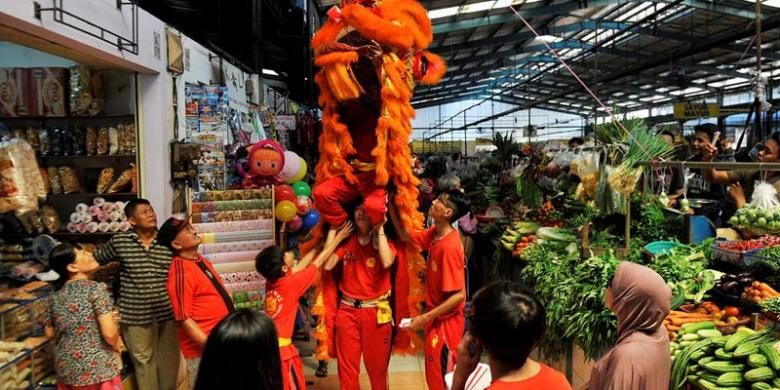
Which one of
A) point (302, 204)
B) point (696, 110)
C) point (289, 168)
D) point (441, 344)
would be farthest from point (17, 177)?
point (696, 110)

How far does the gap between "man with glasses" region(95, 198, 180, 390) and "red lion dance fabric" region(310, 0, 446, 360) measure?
1.21 m

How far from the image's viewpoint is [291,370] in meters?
2.86

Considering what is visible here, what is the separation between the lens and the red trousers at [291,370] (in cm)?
282

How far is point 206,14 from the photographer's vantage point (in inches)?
336

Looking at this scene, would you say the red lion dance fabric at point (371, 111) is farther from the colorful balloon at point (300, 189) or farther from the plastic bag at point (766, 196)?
the plastic bag at point (766, 196)

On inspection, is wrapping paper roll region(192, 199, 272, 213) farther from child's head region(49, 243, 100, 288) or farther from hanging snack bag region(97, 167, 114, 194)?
child's head region(49, 243, 100, 288)

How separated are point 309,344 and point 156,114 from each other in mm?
2535

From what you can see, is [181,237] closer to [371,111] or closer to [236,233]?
[371,111]

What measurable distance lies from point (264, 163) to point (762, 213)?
3546mm

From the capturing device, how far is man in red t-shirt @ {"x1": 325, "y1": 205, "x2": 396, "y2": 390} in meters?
3.11

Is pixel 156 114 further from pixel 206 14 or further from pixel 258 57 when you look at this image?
pixel 206 14

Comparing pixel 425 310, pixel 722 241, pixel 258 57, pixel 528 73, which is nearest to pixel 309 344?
pixel 425 310

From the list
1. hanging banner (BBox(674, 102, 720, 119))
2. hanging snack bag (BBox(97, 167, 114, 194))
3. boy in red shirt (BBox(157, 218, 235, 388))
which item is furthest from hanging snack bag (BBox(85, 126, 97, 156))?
hanging banner (BBox(674, 102, 720, 119))

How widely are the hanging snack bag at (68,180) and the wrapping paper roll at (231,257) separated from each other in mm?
1433
